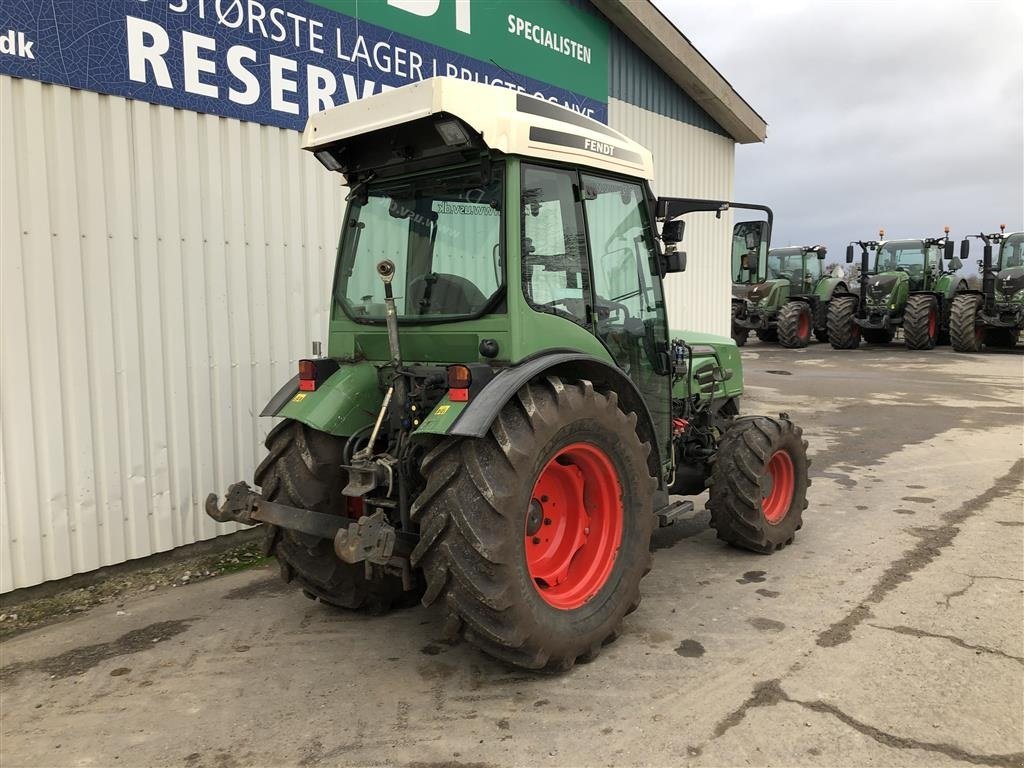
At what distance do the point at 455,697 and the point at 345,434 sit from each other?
1322 millimetres

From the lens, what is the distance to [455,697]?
3.25 metres

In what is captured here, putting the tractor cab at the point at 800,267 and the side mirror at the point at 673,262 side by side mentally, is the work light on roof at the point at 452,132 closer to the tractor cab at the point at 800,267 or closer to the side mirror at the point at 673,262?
the side mirror at the point at 673,262

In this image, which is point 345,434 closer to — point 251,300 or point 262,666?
point 262,666

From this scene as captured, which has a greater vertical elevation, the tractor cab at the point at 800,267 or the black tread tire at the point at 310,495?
the tractor cab at the point at 800,267

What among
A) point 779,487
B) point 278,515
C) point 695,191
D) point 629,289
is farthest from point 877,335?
point 278,515

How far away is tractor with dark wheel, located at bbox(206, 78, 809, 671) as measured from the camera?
3.12 meters

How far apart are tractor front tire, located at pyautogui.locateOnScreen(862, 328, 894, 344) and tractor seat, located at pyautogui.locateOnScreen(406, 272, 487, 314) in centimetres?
2019

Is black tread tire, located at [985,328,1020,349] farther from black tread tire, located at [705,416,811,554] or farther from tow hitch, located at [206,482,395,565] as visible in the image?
tow hitch, located at [206,482,395,565]

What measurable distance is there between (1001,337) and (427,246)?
21.0 meters

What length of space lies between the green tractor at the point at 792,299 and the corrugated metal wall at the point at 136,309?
1800cm

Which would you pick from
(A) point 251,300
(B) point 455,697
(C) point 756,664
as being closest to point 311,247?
(A) point 251,300

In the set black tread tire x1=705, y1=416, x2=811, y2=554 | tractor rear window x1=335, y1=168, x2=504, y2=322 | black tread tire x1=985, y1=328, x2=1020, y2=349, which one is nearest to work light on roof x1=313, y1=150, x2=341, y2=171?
tractor rear window x1=335, y1=168, x2=504, y2=322

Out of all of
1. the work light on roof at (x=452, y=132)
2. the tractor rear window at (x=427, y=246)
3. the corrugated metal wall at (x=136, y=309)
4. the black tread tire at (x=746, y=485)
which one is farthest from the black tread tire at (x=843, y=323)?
the work light on roof at (x=452, y=132)

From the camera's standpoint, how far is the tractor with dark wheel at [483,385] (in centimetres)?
312
